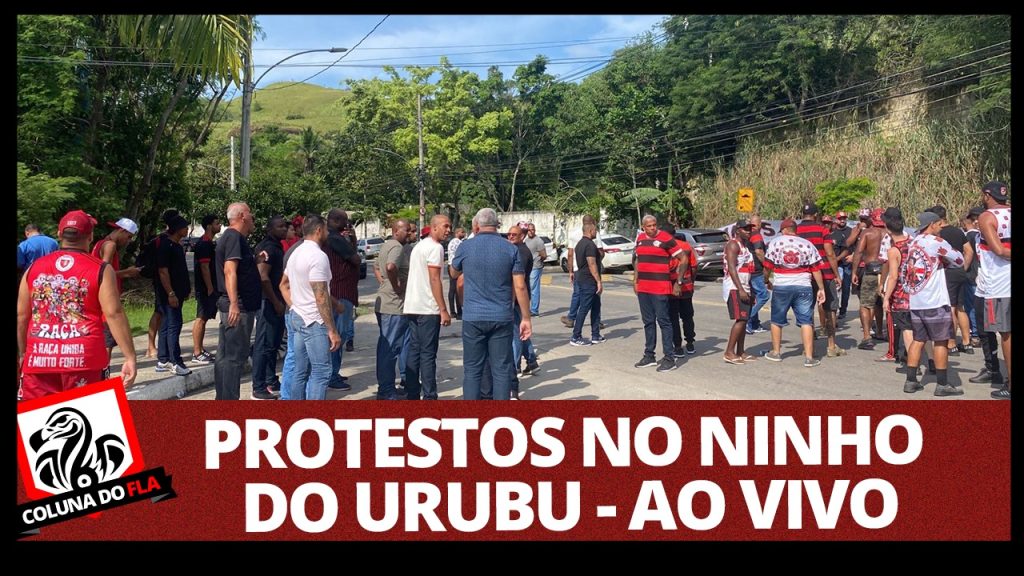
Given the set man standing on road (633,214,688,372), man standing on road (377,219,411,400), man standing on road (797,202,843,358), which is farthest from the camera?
man standing on road (797,202,843,358)

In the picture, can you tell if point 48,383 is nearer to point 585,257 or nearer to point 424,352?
point 424,352

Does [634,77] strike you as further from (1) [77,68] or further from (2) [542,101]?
(1) [77,68]

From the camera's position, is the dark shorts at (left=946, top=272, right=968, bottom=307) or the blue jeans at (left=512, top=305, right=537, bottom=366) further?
the dark shorts at (left=946, top=272, right=968, bottom=307)

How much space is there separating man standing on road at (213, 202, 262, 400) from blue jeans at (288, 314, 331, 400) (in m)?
0.56

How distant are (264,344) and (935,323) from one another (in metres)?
6.02

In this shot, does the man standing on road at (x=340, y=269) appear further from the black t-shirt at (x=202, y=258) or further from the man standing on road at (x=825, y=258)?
the man standing on road at (x=825, y=258)

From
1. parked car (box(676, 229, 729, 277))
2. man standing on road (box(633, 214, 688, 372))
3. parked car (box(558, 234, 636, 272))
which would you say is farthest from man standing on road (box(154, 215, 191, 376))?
parked car (box(558, 234, 636, 272))

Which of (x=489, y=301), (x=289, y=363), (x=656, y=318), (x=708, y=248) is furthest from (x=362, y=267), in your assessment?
(x=489, y=301)

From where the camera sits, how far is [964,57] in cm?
2969

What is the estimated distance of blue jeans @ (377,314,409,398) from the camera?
26.2 ft

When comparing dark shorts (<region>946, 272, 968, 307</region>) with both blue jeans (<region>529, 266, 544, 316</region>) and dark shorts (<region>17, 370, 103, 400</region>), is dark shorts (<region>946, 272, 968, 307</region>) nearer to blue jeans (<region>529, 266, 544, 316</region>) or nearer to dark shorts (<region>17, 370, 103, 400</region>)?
blue jeans (<region>529, 266, 544, 316</region>)

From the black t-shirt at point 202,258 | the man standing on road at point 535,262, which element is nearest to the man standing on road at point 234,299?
the black t-shirt at point 202,258

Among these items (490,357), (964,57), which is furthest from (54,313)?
(964,57)

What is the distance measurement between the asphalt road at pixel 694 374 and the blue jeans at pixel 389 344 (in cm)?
52
